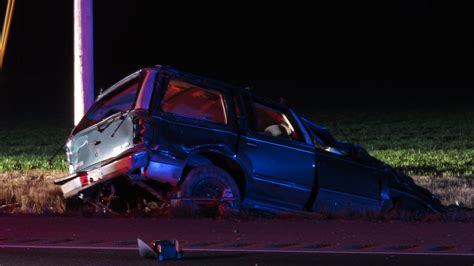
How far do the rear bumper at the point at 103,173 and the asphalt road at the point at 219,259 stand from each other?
137cm

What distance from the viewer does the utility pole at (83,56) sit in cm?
1432

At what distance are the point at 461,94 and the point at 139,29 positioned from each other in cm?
2310

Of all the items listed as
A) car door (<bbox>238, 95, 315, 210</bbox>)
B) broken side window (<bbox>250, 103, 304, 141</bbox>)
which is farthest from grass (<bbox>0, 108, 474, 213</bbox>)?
broken side window (<bbox>250, 103, 304, 141</bbox>)

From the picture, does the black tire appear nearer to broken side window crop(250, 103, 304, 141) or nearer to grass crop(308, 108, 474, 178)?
broken side window crop(250, 103, 304, 141)

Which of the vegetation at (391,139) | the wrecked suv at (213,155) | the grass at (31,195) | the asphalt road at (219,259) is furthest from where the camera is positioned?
the vegetation at (391,139)

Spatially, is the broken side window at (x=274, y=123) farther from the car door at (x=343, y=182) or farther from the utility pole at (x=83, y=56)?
the utility pole at (x=83, y=56)

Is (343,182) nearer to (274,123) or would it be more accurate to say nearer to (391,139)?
(274,123)

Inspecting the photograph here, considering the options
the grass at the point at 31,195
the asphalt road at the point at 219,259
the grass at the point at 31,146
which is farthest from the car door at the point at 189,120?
the grass at the point at 31,146

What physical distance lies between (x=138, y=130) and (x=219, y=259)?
6.92 ft

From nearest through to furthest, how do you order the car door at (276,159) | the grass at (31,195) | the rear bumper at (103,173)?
the rear bumper at (103,173)
the car door at (276,159)
the grass at (31,195)

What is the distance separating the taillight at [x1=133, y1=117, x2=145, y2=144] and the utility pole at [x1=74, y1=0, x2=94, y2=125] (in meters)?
4.08

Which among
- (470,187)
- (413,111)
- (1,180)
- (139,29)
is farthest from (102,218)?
(139,29)

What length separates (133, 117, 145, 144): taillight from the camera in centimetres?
1037

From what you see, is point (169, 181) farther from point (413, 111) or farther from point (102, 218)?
point (413, 111)
